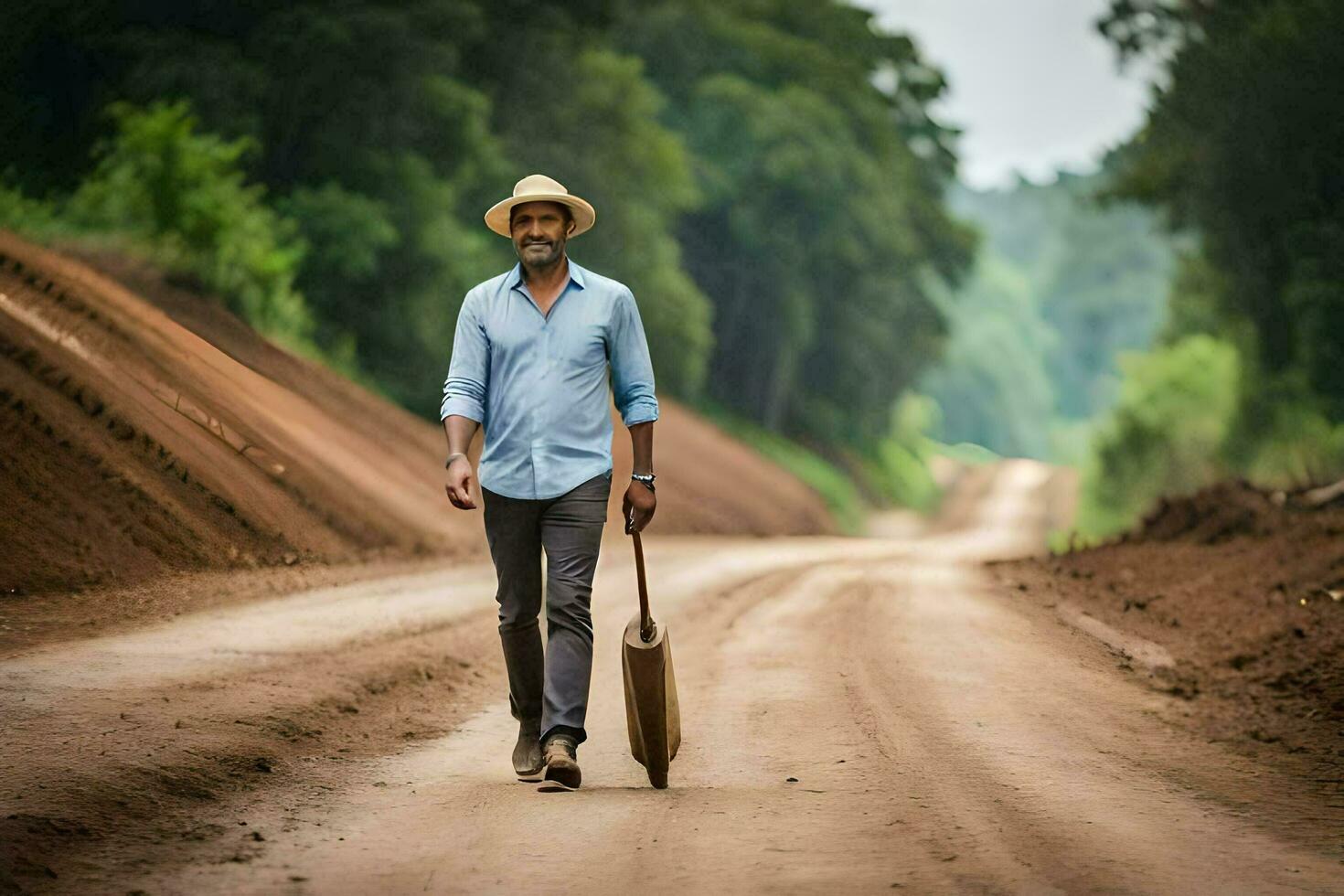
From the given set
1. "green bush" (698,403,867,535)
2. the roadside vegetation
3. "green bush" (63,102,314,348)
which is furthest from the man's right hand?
"green bush" (698,403,867,535)

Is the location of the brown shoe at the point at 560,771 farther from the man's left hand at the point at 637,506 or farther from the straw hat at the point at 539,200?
the straw hat at the point at 539,200

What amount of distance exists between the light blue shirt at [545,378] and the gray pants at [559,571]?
8 cm

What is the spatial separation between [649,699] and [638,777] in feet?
1.77

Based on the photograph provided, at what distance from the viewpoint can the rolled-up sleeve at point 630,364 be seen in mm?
5918

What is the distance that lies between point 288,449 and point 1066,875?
5.54 m

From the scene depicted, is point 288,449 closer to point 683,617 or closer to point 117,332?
point 117,332

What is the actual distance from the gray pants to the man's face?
2.87ft

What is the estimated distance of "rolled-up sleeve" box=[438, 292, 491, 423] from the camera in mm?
5844

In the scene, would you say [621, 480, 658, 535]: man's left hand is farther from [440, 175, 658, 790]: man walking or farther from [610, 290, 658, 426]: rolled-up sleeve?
[610, 290, 658, 426]: rolled-up sleeve

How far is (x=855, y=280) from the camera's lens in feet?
155

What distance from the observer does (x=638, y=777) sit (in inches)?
238

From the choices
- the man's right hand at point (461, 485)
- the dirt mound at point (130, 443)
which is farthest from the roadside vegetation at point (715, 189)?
the man's right hand at point (461, 485)

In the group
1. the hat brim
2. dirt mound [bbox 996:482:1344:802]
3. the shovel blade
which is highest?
the hat brim

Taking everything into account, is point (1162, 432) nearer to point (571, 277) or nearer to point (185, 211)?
point (185, 211)
